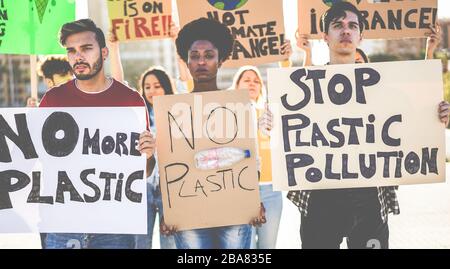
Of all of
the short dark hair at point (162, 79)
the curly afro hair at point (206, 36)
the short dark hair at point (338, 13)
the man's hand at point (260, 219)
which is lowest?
the man's hand at point (260, 219)

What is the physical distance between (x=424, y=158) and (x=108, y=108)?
1.57 metres

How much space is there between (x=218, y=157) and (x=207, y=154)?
0.18 feet

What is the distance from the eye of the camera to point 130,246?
160 inches

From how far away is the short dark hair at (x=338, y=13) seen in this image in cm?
388

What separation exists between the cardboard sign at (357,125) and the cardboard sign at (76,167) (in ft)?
2.35

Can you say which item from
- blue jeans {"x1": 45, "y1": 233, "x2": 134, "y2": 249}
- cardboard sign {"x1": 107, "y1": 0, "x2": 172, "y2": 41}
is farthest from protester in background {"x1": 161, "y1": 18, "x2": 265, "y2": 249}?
blue jeans {"x1": 45, "y1": 233, "x2": 134, "y2": 249}

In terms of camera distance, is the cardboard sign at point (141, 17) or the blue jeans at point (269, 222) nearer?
the cardboard sign at point (141, 17)

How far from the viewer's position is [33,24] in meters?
3.97

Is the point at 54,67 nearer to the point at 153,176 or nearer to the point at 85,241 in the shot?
the point at 153,176

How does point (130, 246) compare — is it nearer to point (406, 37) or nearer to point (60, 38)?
point (60, 38)

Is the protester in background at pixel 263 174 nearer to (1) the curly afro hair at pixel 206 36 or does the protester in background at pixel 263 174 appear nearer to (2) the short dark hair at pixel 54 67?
(1) the curly afro hair at pixel 206 36

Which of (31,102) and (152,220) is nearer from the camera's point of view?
(31,102)

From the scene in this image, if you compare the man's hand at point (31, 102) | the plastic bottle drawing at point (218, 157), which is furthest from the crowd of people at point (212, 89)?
the plastic bottle drawing at point (218, 157)

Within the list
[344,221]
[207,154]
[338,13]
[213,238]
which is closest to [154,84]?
A: [207,154]
